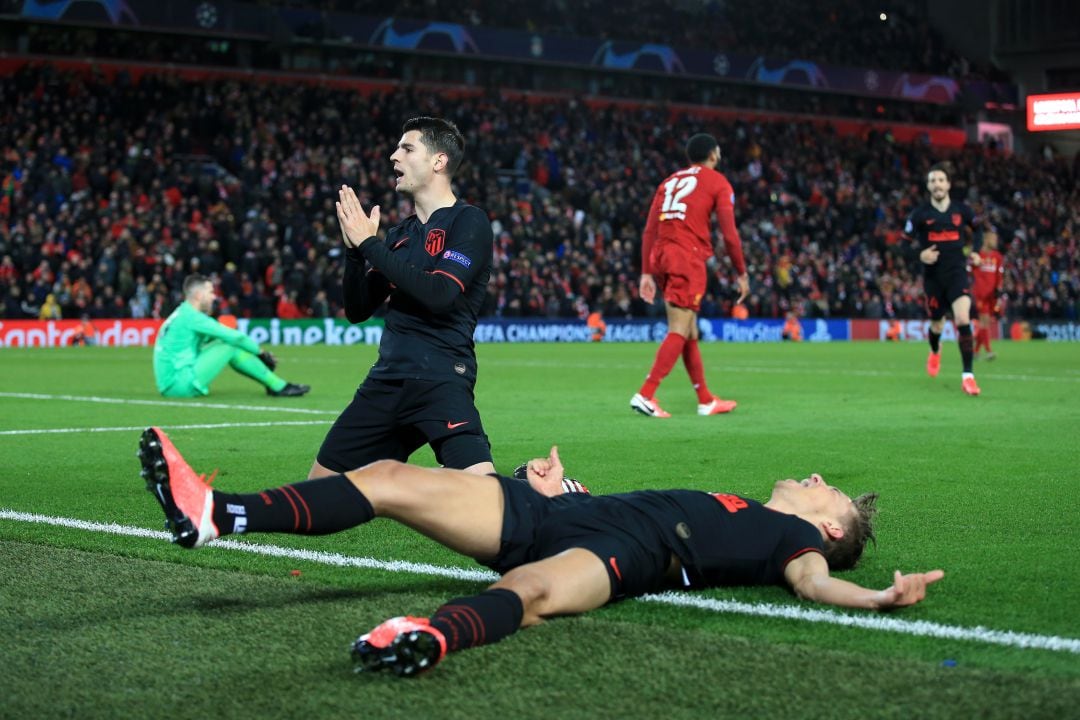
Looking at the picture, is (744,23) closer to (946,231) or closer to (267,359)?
(946,231)

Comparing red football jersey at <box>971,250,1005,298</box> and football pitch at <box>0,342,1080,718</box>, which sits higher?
red football jersey at <box>971,250,1005,298</box>

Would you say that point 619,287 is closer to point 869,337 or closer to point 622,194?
point 622,194

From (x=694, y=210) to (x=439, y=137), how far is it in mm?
6338

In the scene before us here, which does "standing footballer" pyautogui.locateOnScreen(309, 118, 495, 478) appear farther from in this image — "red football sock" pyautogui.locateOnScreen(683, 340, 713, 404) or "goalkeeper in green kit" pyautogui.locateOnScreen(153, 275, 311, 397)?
"goalkeeper in green kit" pyautogui.locateOnScreen(153, 275, 311, 397)

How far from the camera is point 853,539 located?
14.7 feet

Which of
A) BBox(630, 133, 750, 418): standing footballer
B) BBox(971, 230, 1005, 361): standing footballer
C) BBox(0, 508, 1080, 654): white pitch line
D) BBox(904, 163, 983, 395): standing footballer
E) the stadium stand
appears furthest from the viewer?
the stadium stand

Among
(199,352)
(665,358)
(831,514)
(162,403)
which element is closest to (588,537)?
(831,514)

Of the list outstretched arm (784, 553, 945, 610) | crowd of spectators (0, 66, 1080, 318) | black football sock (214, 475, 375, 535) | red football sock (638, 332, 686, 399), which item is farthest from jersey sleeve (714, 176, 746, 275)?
crowd of spectators (0, 66, 1080, 318)

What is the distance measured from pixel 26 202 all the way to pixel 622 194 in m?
17.0

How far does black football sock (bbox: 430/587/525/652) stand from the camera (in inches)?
131

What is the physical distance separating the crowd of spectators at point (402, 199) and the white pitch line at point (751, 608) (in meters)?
22.8

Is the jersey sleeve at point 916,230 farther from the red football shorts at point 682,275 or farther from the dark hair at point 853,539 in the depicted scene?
the dark hair at point 853,539

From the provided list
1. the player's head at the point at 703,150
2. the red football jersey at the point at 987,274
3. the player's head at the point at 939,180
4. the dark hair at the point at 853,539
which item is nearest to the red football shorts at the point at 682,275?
the player's head at the point at 703,150

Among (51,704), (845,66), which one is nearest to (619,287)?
(845,66)
